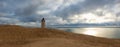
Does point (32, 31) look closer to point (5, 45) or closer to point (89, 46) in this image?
point (5, 45)

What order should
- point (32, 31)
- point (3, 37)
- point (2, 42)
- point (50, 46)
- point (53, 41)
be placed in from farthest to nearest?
point (32, 31), point (3, 37), point (2, 42), point (53, 41), point (50, 46)

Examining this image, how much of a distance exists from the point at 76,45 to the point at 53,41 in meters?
2.42

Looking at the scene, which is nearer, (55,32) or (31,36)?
(31,36)

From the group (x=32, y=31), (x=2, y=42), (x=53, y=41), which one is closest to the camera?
(x=53, y=41)

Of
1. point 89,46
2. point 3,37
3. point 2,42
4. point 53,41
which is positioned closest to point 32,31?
point 3,37

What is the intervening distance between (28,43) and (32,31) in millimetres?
7355

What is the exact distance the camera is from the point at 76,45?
23.3m

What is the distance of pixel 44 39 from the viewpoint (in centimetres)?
2634

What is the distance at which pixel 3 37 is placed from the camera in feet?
97.7

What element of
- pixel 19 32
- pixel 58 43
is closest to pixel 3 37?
pixel 19 32

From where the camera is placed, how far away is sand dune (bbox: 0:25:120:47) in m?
24.0

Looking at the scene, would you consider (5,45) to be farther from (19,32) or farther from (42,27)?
(42,27)

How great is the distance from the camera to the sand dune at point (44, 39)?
78.7 feet

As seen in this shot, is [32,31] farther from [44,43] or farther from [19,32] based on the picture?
[44,43]
